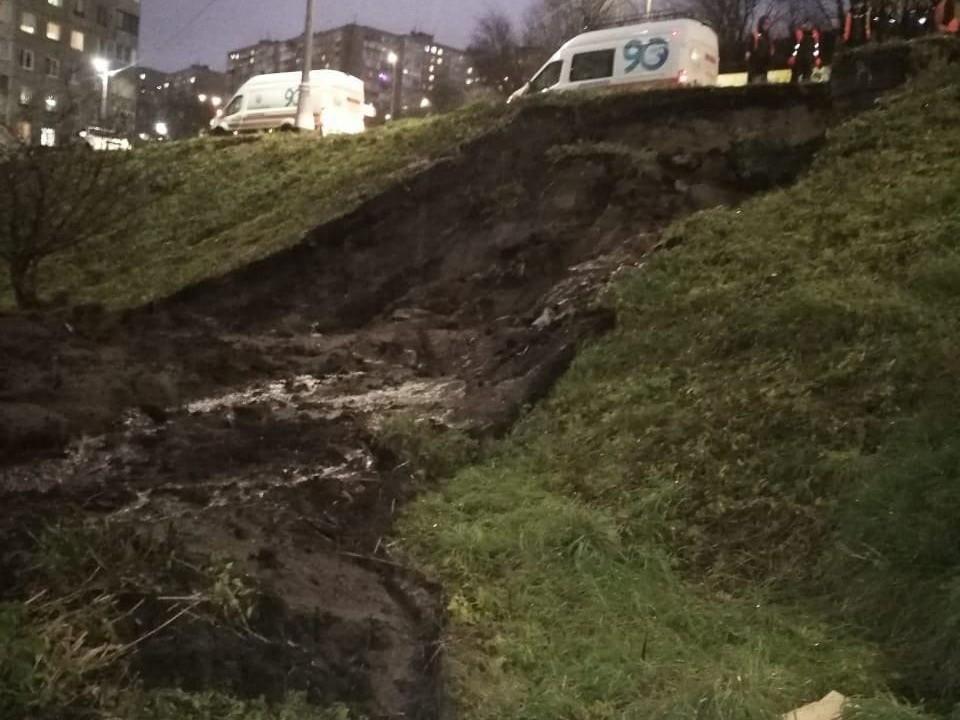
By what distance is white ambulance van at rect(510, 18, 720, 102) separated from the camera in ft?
57.6

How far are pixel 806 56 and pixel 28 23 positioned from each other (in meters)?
53.1

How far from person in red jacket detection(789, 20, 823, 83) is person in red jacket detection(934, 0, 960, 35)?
1992mm

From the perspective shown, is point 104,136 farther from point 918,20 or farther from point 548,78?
→ point 918,20

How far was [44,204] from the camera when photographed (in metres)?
12.5

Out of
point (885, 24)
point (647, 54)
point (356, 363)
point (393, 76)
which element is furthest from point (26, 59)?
point (356, 363)

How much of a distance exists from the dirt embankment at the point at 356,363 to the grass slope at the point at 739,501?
413 mm

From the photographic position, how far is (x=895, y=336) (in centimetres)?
651

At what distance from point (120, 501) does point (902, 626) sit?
13.9 ft

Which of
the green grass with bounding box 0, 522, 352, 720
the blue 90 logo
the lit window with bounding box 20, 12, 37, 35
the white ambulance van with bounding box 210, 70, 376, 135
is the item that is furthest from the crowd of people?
the lit window with bounding box 20, 12, 37, 35

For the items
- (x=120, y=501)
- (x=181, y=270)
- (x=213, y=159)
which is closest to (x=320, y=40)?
(x=213, y=159)

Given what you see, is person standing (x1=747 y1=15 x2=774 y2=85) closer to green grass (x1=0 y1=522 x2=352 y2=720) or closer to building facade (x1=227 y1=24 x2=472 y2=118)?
green grass (x1=0 y1=522 x2=352 y2=720)

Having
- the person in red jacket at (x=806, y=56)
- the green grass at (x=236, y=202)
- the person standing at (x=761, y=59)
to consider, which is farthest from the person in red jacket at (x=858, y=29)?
the green grass at (x=236, y=202)

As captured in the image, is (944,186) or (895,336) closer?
(895,336)

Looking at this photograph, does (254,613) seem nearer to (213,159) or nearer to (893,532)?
(893,532)
